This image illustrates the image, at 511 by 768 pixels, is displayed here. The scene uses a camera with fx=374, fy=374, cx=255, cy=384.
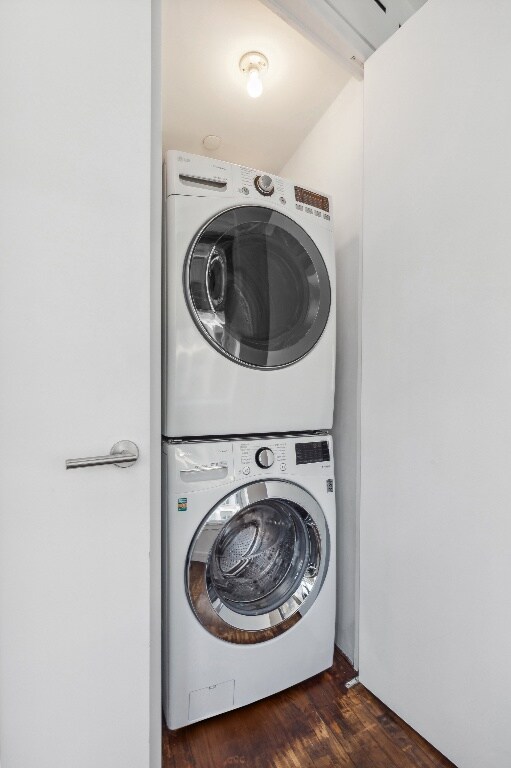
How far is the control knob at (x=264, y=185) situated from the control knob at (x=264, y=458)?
89cm

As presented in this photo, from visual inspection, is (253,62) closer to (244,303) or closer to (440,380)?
(244,303)

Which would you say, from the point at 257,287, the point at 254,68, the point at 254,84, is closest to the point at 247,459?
the point at 257,287

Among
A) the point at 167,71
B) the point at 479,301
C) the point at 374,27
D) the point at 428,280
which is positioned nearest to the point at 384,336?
the point at 428,280

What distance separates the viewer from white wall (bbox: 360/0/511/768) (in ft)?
3.13

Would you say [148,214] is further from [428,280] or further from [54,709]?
[54,709]

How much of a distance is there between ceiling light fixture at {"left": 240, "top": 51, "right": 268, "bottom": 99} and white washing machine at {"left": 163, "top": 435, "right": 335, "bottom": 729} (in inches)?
56.1

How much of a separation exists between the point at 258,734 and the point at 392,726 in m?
0.43

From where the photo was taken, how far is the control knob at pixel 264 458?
1.26 metres

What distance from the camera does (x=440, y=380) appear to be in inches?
43.4

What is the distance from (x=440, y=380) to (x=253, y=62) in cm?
152

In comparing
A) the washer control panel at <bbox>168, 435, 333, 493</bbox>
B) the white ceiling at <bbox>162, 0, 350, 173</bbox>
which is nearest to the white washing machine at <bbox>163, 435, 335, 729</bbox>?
the washer control panel at <bbox>168, 435, 333, 493</bbox>

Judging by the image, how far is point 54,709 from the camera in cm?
77

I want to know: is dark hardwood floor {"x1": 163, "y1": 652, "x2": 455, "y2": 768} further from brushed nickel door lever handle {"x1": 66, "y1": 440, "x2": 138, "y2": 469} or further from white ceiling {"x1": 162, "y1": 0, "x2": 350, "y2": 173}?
white ceiling {"x1": 162, "y1": 0, "x2": 350, "y2": 173}

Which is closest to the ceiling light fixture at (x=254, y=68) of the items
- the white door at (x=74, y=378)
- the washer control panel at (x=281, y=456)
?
the white door at (x=74, y=378)
